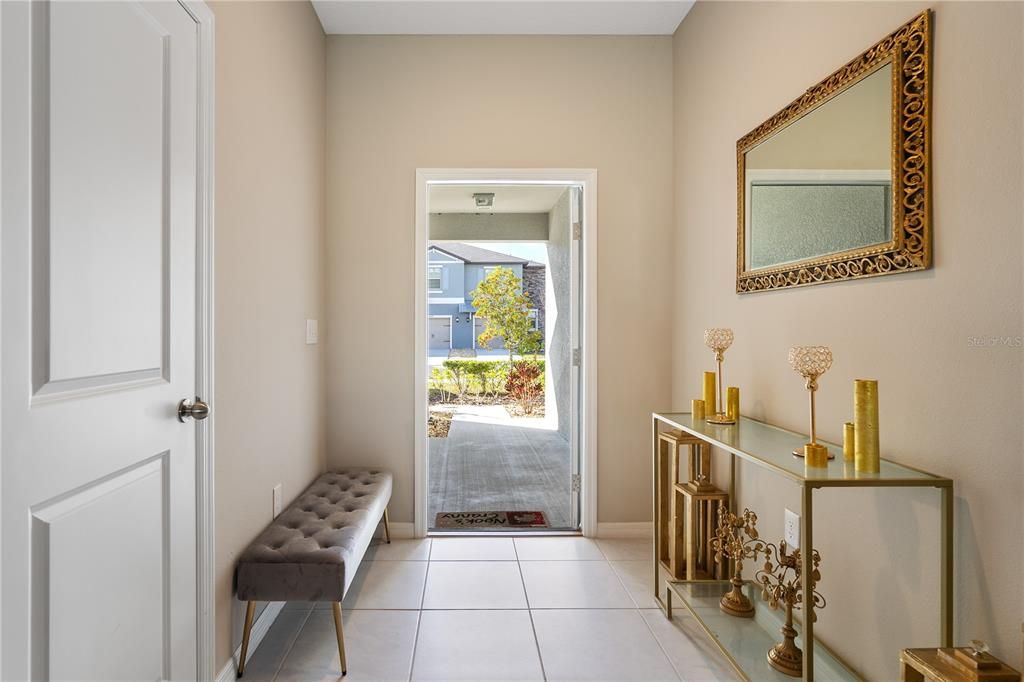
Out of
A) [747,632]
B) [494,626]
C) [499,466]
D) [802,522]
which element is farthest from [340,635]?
[499,466]

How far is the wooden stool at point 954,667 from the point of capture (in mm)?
1035

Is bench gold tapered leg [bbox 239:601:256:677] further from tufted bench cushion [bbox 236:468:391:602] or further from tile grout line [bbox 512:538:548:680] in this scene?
tile grout line [bbox 512:538:548:680]

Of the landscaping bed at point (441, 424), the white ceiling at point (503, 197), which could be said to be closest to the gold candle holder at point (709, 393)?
the white ceiling at point (503, 197)

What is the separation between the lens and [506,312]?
4.21 m

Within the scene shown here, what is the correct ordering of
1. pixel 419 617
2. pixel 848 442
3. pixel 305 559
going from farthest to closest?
pixel 419 617, pixel 305 559, pixel 848 442

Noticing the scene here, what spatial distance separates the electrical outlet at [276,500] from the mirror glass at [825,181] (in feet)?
6.85

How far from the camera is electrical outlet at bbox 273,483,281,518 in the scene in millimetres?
2252

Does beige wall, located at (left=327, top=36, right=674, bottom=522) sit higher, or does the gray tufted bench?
beige wall, located at (left=327, top=36, right=674, bottom=522)

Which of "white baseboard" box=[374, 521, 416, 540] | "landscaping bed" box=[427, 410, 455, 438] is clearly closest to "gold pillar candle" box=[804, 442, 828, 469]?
"white baseboard" box=[374, 521, 416, 540]

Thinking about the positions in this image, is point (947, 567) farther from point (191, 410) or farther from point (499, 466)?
point (499, 466)

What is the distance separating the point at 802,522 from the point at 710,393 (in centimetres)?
94

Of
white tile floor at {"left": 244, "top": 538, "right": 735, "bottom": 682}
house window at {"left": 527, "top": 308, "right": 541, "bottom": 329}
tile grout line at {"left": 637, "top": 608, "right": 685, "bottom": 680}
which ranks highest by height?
house window at {"left": 527, "top": 308, "right": 541, "bottom": 329}

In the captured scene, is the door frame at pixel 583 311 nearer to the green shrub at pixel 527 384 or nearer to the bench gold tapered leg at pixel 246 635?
the green shrub at pixel 527 384
